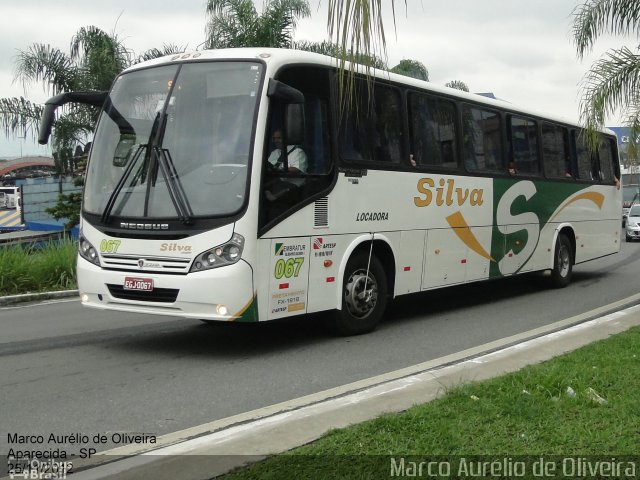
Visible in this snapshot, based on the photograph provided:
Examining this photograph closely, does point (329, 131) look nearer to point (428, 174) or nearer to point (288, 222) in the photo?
point (288, 222)

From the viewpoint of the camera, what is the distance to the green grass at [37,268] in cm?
1430

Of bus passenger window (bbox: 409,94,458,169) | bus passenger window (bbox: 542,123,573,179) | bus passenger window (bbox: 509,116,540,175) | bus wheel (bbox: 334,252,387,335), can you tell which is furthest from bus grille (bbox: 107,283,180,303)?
bus passenger window (bbox: 542,123,573,179)

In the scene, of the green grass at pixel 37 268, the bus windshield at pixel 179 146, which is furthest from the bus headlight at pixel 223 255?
the green grass at pixel 37 268

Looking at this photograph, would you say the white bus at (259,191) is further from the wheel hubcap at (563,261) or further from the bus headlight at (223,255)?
the wheel hubcap at (563,261)

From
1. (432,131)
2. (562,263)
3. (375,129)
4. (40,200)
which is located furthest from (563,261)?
(40,200)

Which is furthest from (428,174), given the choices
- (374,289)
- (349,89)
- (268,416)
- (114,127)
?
(349,89)

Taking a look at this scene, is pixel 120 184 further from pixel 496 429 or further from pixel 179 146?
pixel 496 429

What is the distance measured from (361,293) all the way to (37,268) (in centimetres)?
771

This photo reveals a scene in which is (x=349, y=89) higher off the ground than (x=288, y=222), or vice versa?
(x=349, y=89)

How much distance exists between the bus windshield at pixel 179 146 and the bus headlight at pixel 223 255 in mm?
293

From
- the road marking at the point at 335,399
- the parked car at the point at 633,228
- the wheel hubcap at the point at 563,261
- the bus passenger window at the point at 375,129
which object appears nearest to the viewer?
the road marking at the point at 335,399

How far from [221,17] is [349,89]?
58.2 feet

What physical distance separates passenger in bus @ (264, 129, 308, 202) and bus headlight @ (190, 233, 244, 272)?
0.60 metres

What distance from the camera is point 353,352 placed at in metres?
8.74
